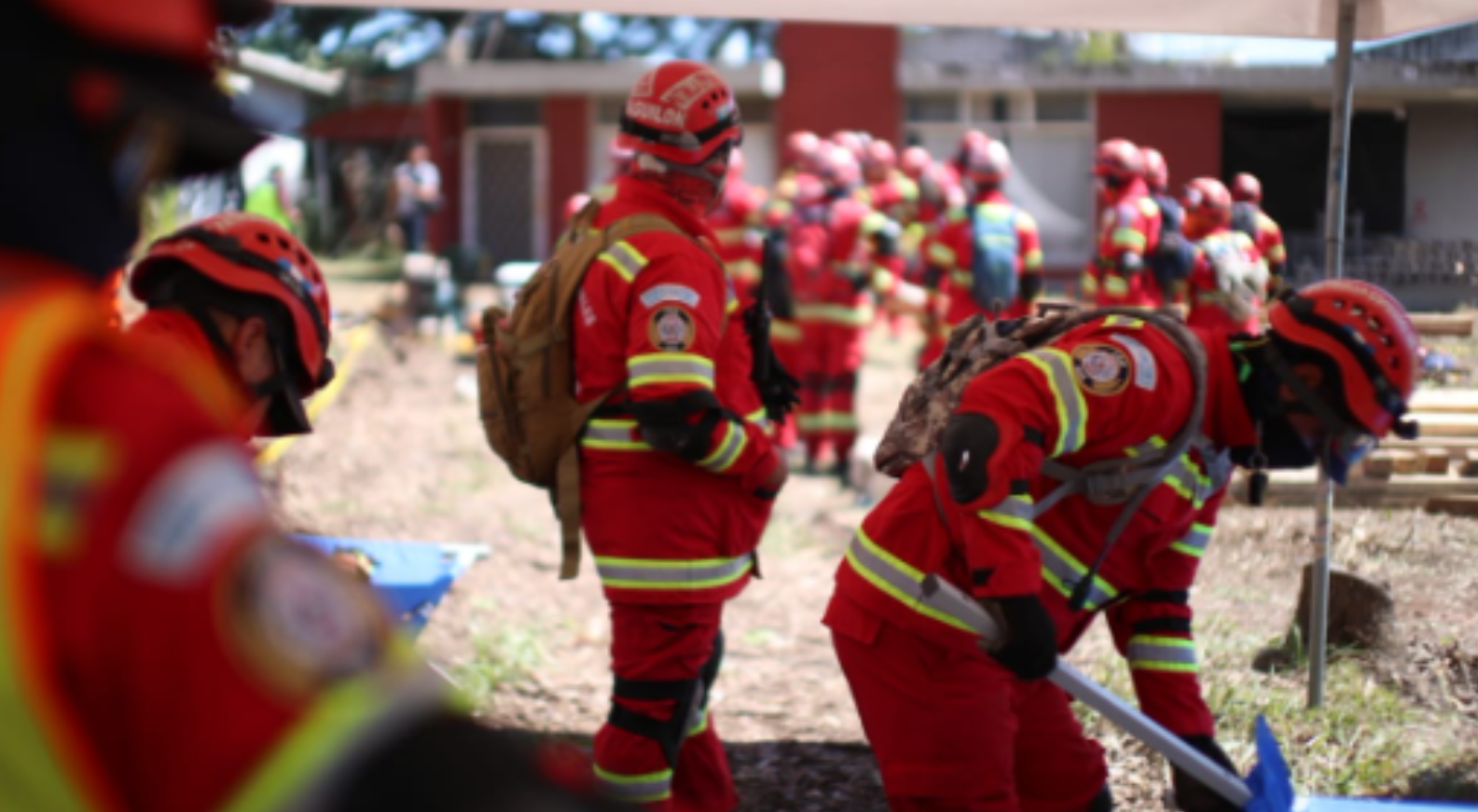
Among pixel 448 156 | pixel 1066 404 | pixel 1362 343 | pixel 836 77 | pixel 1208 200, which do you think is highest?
pixel 836 77

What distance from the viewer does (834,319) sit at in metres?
11.4

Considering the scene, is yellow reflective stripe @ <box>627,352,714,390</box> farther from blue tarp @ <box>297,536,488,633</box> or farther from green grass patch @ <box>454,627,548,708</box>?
green grass patch @ <box>454,627,548,708</box>

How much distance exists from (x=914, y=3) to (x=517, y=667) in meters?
3.27

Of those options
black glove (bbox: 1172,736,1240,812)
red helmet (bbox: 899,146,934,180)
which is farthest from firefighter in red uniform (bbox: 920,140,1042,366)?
black glove (bbox: 1172,736,1240,812)

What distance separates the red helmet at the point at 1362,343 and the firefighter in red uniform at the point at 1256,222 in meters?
2.01

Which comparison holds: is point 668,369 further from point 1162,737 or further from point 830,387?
point 830,387

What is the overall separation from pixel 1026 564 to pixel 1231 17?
2.69 meters

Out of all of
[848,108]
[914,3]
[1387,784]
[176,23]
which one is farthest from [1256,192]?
[848,108]

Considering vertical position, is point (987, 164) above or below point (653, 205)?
above

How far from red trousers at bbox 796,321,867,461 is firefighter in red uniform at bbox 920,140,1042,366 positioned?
69 centimetres

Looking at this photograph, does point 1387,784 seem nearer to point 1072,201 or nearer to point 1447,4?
point 1447,4

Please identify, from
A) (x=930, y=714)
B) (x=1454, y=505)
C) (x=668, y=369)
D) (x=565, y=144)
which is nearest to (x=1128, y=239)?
(x=1454, y=505)

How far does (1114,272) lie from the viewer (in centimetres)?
668

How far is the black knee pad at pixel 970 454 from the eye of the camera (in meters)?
3.03
